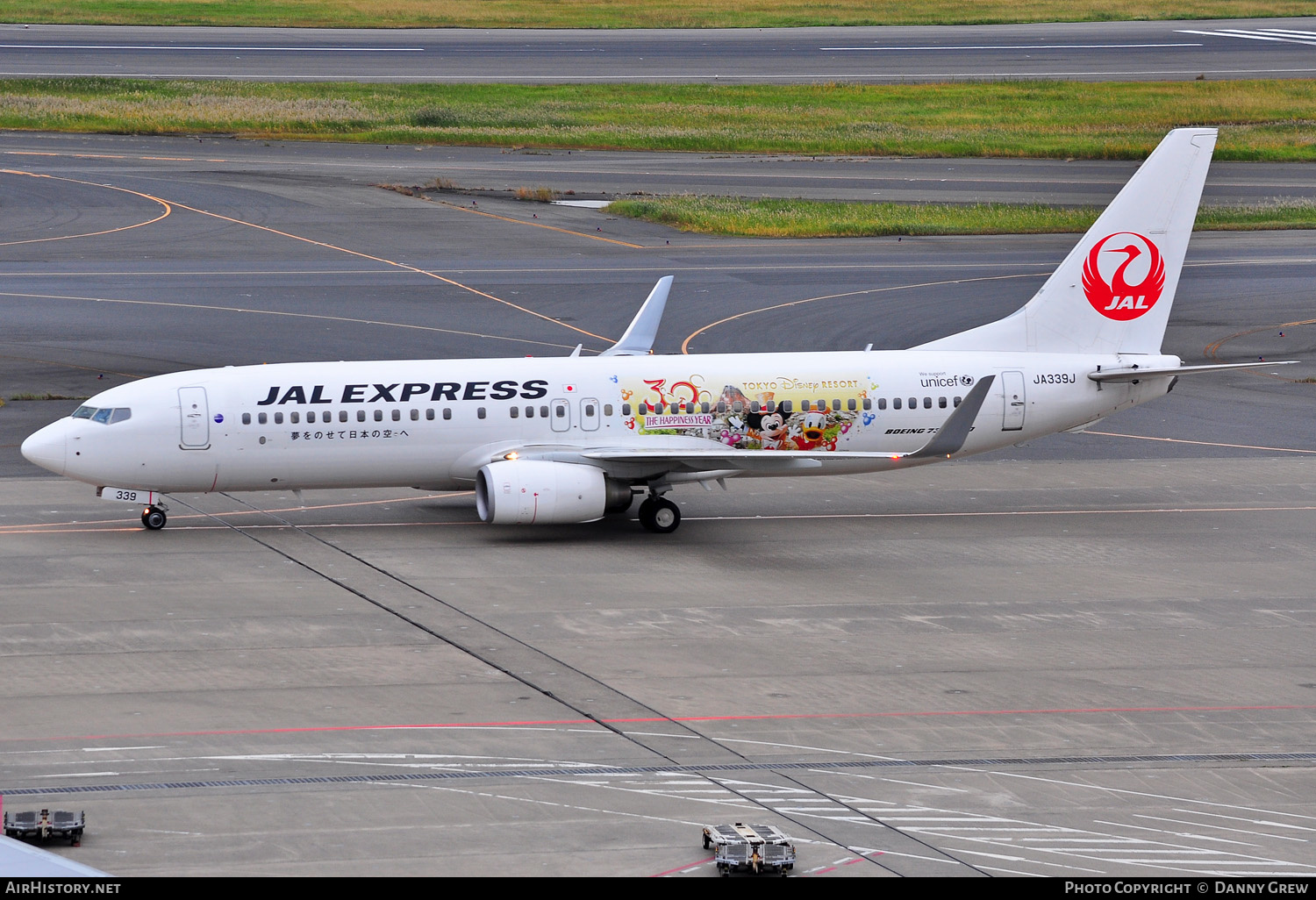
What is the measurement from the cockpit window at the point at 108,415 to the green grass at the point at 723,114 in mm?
63336

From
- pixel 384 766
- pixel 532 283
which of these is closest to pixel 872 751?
pixel 384 766

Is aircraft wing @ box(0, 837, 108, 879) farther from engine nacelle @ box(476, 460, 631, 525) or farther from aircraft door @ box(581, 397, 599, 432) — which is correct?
aircraft door @ box(581, 397, 599, 432)

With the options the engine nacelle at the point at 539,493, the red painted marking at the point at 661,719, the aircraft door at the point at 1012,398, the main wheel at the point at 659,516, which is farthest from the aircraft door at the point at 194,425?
the aircraft door at the point at 1012,398

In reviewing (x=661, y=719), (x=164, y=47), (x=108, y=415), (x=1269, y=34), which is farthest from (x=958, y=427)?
(x=1269, y=34)

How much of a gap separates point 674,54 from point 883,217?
165 feet

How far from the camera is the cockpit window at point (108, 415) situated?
3638 cm

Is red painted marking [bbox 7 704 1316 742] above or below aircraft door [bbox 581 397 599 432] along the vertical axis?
below

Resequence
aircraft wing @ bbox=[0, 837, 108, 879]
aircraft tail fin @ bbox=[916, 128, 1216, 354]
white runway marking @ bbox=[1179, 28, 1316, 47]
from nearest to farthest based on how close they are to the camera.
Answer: aircraft wing @ bbox=[0, 837, 108, 879] < aircraft tail fin @ bbox=[916, 128, 1216, 354] < white runway marking @ bbox=[1179, 28, 1316, 47]

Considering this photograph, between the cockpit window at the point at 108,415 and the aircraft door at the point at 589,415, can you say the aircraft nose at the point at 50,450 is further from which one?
the aircraft door at the point at 589,415

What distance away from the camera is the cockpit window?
36.4 meters

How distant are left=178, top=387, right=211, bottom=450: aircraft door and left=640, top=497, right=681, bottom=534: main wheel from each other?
9842 millimetres

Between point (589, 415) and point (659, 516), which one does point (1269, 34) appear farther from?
point (659, 516)

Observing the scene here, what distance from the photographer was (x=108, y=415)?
120 ft

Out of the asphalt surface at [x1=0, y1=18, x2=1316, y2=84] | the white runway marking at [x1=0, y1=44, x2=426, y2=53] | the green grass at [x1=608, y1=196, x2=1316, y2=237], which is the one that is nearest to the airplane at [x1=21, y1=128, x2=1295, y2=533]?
the green grass at [x1=608, y1=196, x2=1316, y2=237]
